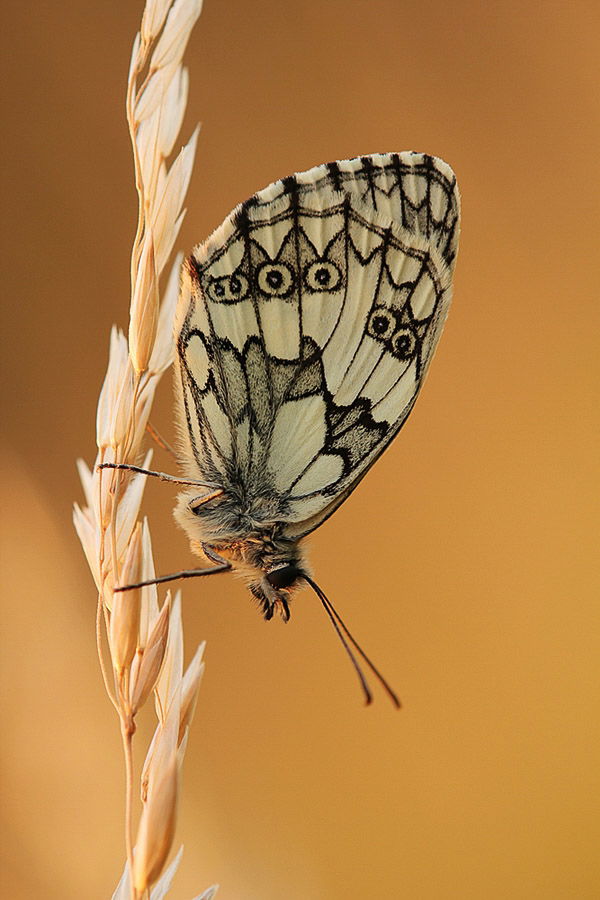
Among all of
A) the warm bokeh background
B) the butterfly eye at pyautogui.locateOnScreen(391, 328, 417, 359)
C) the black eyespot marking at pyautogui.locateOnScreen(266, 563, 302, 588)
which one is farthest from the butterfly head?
the warm bokeh background

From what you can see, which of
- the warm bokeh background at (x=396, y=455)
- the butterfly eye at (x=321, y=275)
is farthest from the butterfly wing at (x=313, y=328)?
the warm bokeh background at (x=396, y=455)

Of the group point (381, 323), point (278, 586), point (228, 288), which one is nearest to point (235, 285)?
point (228, 288)

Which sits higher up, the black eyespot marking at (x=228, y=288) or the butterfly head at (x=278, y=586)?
the black eyespot marking at (x=228, y=288)

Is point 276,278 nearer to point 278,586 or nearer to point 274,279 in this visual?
point 274,279

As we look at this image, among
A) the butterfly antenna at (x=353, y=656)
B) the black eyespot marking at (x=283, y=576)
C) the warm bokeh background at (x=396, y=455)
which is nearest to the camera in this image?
the butterfly antenna at (x=353, y=656)

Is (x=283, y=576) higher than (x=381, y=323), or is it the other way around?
(x=381, y=323)

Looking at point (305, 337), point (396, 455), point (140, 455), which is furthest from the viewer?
point (396, 455)

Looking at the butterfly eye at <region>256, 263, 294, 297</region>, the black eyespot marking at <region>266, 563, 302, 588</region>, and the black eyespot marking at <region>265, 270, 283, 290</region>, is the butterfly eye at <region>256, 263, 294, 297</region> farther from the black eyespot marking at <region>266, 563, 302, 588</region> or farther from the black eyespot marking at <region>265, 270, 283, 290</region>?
the black eyespot marking at <region>266, 563, 302, 588</region>

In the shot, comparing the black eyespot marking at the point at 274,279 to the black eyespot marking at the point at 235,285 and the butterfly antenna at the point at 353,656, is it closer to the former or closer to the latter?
the black eyespot marking at the point at 235,285

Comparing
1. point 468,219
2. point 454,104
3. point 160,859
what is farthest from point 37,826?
point 454,104
